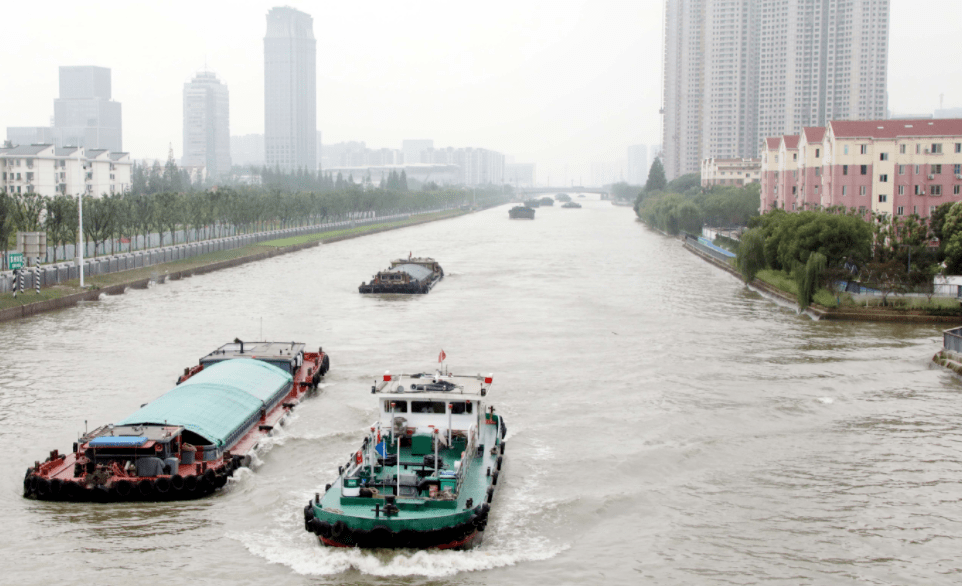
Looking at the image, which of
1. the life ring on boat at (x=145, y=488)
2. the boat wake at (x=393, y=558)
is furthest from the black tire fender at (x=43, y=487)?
the boat wake at (x=393, y=558)

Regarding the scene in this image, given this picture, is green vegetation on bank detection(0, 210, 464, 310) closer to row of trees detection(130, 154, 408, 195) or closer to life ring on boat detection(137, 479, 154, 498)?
life ring on boat detection(137, 479, 154, 498)

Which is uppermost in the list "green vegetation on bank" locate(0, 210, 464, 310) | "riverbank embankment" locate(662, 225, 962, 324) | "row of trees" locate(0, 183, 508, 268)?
"row of trees" locate(0, 183, 508, 268)

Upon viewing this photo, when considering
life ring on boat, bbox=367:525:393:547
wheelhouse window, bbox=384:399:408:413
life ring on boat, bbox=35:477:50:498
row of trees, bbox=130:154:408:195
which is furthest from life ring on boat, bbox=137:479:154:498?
row of trees, bbox=130:154:408:195

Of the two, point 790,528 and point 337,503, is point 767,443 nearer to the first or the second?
point 790,528

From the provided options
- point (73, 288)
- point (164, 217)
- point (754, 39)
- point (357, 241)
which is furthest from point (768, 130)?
point (73, 288)

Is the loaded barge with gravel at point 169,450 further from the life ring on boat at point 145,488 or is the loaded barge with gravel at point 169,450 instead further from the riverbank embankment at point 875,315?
the riverbank embankment at point 875,315
